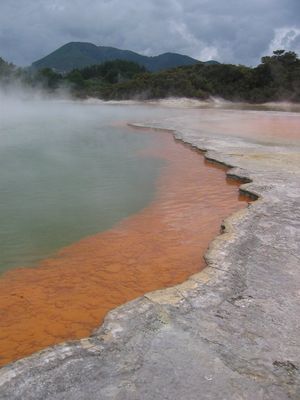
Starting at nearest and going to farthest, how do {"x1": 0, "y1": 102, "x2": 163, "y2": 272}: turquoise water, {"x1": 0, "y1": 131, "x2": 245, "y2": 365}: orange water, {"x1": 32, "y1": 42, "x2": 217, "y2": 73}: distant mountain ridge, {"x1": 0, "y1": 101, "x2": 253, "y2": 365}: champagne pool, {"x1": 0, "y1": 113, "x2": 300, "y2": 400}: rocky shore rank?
{"x1": 0, "y1": 113, "x2": 300, "y2": 400}: rocky shore
{"x1": 0, "y1": 131, "x2": 245, "y2": 365}: orange water
{"x1": 0, "y1": 101, "x2": 253, "y2": 365}: champagne pool
{"x1": 0, "y1": 102, "x2": 163, "y2": 272}: turquoise water
{"x1": 32, "y1": 42, "x2": 217, "y2": 73}: distant mountain ridge

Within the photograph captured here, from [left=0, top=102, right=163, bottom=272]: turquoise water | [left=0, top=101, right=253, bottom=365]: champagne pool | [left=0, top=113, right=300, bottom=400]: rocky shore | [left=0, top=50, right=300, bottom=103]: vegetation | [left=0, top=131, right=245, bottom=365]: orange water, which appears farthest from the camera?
[left=0, top=50, right=300, bottom=103]: vegetation

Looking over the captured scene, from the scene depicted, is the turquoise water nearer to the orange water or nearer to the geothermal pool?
the geothermal pool

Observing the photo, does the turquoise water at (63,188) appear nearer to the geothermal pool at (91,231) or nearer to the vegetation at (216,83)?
the geothermal pool at (91,231)

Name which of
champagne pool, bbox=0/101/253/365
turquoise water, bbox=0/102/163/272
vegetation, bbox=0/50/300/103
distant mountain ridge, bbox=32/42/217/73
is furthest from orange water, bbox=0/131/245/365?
distant mountain ridge, bbox=32/42/217/73

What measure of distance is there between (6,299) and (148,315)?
4.54 feet

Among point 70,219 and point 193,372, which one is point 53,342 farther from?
point 70,219

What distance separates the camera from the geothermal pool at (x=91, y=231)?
3.72m

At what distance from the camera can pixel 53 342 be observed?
3271mm

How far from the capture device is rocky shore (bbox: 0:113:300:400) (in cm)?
244

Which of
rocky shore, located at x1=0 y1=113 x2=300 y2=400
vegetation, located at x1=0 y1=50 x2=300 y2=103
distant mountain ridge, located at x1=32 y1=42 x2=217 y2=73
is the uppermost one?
distant mountain ridge, located at x1=32 y1=42 x2=217 y2=73

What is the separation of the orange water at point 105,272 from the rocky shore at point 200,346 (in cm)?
47

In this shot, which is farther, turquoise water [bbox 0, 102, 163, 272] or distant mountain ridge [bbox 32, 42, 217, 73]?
distant mountain ridge [bbox 32, 42, 217, 73]

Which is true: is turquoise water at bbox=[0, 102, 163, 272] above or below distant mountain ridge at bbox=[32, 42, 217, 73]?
below

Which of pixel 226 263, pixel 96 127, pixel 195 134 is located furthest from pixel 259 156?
pixel 96 127
